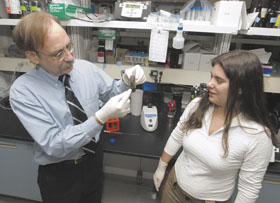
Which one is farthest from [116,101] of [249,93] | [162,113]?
[162,113]

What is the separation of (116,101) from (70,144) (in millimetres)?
305

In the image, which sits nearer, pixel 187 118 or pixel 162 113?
pixel 187 118

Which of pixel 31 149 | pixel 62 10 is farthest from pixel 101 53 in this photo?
pixel 31 149

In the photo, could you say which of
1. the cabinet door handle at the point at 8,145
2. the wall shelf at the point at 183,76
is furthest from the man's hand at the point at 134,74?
the cabinet door handle at the point at 8,145

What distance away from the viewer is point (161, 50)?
4.03 ft

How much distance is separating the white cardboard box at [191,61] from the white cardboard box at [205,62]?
3 centimetres

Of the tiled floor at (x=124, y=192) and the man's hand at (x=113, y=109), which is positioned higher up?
the man's hand at (x=113, y=109)

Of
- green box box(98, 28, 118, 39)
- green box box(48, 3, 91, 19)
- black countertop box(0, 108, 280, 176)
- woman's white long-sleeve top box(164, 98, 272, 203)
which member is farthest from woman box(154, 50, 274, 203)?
green box box(48, 3, 91, 19)

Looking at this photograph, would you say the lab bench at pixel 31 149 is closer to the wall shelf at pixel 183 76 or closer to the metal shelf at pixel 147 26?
the wall shelf at pixel 183 76

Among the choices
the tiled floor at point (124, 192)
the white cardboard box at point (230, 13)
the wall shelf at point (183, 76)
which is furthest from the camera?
the tiled floor at point (124, 192)

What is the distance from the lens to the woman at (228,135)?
79 centimetres

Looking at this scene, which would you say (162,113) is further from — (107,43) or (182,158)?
(107,43)

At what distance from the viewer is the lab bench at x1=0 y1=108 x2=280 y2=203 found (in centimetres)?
117

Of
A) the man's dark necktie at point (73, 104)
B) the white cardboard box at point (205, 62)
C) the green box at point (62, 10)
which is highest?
the green box at point (62, 10)
